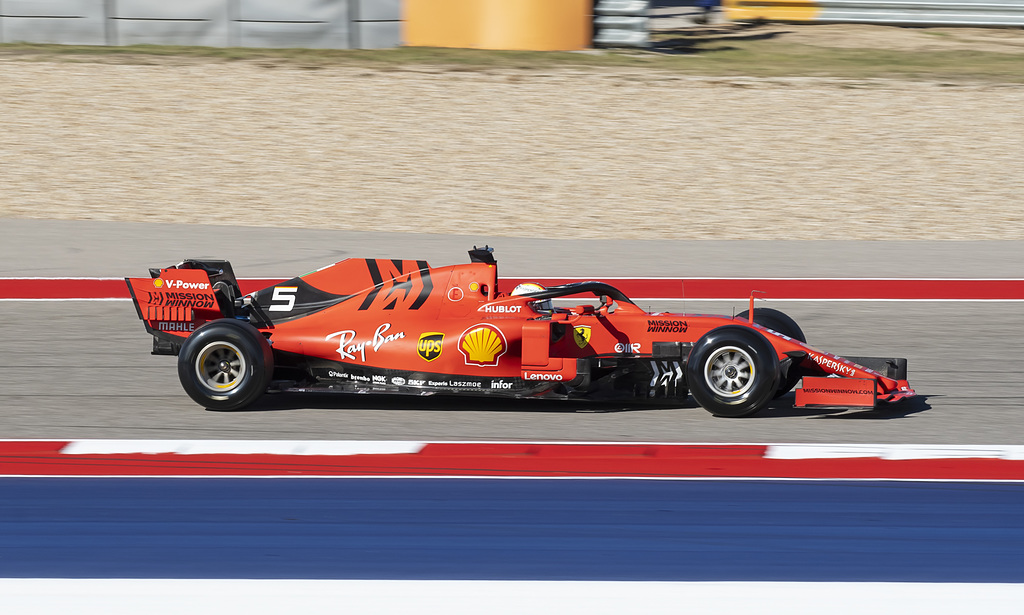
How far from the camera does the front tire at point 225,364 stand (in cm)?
691

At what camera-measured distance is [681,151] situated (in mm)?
17141

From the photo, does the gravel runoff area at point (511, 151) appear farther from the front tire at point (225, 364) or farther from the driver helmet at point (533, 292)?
the front tire at point (225, 364)

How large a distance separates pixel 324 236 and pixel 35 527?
8.89 metres

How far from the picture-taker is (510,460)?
6234 millimetres

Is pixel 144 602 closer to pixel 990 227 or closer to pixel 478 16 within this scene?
pixel 990 227

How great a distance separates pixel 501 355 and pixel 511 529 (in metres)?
1.70

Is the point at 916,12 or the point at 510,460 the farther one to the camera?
the point at 916,12

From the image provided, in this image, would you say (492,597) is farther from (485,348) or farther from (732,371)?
(732,371)

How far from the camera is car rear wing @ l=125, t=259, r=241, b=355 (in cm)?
735

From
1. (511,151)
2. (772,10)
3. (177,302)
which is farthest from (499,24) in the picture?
(177,302)

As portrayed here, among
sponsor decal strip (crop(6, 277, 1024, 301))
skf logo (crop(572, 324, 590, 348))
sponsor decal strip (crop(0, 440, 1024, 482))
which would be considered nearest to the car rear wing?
sponsor decal strip (crop(0, 440, 1024, 482))

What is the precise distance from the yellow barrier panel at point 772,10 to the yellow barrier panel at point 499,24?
16.0 feet

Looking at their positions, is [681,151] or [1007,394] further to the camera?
[681,151]

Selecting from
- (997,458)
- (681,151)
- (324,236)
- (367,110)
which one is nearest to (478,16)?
(367,110)
